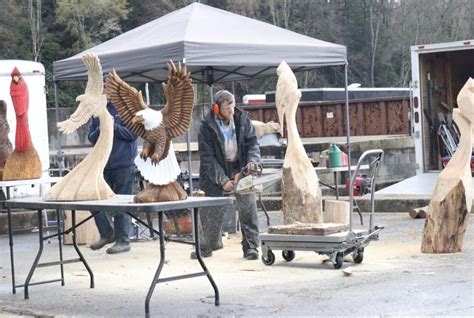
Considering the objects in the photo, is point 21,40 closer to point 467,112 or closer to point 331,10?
point 331,10

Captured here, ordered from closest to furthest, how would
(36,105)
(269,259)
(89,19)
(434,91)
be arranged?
1. (269,259)
2. (36,105)
3. (434,91)
4. (89,19)

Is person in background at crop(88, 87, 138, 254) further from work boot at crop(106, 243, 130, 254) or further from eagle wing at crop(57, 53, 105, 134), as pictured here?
eagle wing at crop(57, 53, 105, 134)

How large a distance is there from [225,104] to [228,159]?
2.07ft

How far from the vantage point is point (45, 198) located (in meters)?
9.65

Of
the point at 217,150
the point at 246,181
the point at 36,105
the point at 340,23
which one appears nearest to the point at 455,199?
the point at 246,181

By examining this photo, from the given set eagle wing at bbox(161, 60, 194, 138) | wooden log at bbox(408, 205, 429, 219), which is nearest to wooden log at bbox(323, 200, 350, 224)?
wooden log at bbox(408, 205, 429, 219)

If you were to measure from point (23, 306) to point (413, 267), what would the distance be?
3742 millimetres

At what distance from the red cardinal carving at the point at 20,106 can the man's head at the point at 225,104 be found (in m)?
2.14

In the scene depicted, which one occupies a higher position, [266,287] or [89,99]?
[89,99]

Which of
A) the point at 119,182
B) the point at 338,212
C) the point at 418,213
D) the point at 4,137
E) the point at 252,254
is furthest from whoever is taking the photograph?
the point at 418,213

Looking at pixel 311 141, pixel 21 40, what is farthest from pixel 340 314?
pixel 21 40

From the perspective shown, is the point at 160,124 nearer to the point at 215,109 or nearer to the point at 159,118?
the point at 159,118

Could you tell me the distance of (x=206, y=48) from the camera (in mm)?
12320

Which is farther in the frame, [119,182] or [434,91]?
[434,91]
